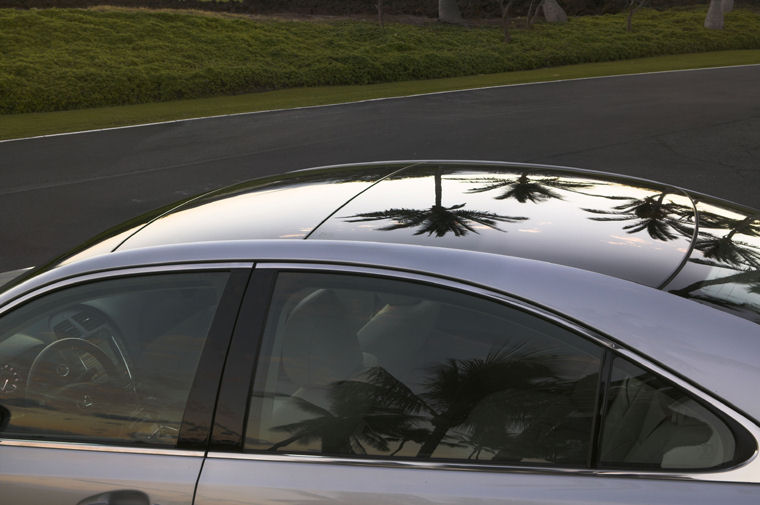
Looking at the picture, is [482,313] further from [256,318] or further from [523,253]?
[256,318]

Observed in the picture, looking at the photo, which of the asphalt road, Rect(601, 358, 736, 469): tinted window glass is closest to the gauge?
Rect(601, 358, 736, 469): tinted window glass

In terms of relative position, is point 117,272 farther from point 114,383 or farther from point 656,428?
point 656,428

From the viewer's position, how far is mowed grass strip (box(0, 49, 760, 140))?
17766 millimetres

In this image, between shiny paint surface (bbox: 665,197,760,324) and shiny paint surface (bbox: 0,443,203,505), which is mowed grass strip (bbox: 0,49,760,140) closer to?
shiny paint surface (bbox: 0,443,203,505)

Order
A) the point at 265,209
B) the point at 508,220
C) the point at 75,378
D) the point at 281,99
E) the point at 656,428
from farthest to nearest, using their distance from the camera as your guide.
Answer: the point at 281,99
the point at 265,209
the point at 75,378
the point at 508,220
the point at 656,428

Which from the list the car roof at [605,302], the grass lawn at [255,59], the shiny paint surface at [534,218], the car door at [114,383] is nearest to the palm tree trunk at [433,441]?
the car roof at [605,302]

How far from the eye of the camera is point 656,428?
199 centimetres

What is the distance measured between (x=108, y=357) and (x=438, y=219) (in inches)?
44.3

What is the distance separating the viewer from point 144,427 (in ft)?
8.11

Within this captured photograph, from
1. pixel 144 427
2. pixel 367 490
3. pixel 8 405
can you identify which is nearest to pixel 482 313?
pixel 367 490

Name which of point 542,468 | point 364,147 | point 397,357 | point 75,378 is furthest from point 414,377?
point 364,147

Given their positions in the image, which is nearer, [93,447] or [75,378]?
[93,447]

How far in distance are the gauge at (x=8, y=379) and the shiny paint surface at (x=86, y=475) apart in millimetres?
229

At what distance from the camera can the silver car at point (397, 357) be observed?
6.51 ft
